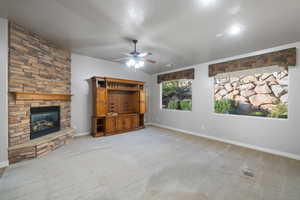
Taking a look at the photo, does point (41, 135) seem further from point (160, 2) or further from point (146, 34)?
point (160, 2)

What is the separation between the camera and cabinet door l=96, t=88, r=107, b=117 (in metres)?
4.40

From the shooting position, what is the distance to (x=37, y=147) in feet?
9.01

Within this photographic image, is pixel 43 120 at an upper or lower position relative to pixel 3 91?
lower

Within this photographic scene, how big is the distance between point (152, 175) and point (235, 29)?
10.6 feet

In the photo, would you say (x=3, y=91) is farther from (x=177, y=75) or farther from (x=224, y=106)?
(x=224, y=106)

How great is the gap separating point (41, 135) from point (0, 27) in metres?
2.44

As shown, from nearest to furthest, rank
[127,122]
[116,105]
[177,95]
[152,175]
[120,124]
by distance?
[152,175]
[120,124]
[127,122]
[116,105]
[177,95]

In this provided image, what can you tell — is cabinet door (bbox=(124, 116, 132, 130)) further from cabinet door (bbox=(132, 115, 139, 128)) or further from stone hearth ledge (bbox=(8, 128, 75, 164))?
stone hearth ledge (bbox=(8, 128, 75, 164))

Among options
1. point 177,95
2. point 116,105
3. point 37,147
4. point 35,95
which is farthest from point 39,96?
point 177,95

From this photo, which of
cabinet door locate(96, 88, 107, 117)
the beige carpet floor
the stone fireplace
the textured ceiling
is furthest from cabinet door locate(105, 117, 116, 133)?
the textured ceiling

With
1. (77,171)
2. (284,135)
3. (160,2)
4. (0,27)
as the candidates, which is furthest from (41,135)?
(284,135)

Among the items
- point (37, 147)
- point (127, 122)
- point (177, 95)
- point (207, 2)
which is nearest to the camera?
point (207, 2)

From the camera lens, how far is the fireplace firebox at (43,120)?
306cm

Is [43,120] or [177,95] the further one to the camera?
[177,95]
